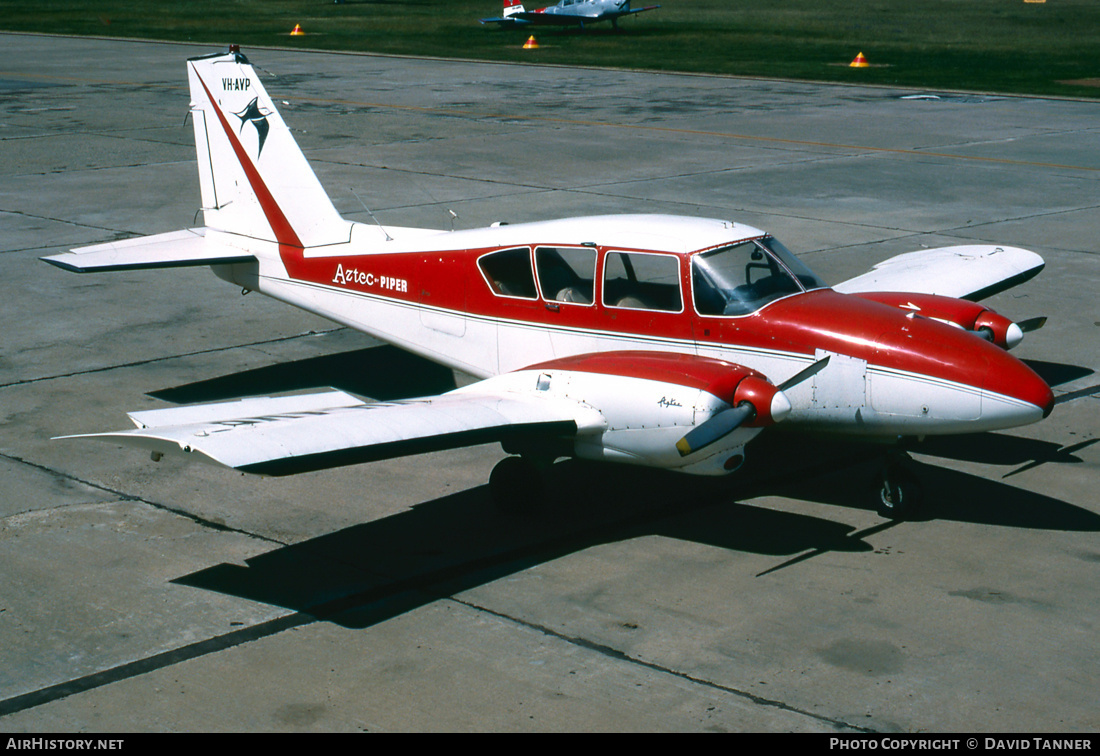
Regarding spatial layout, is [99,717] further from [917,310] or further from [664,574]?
[917,310]

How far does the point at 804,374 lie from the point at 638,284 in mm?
1961

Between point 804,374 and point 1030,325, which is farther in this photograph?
point 1030,325

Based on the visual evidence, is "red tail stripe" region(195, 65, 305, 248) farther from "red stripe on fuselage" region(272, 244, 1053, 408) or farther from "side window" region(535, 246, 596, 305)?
"side window" region(535, 246, 596, 305)

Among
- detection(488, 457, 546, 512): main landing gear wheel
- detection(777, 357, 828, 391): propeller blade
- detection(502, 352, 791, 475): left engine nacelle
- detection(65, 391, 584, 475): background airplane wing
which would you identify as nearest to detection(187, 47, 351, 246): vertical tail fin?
detection(65, 391, 584, 475): background airplane wing

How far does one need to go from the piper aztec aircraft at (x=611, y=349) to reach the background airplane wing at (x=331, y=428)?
22mm

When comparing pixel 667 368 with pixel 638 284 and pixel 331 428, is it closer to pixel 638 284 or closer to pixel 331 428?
pixel 638 284

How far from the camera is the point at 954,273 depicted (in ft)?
51.0

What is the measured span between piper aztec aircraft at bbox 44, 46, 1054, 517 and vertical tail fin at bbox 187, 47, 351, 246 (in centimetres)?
7

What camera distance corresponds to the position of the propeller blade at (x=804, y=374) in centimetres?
1141

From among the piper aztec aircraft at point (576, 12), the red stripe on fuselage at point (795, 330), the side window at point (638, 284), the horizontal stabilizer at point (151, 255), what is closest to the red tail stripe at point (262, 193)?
the horizontal stabilizer at point (151, 255)

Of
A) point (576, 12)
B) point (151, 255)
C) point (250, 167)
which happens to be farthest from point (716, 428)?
point (576, 12)

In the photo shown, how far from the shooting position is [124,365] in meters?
16.4

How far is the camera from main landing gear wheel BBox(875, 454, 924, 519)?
1176cm

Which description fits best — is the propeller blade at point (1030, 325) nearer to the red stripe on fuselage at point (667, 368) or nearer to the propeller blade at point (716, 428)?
the red stripe on fuselage at point (667, 368)
